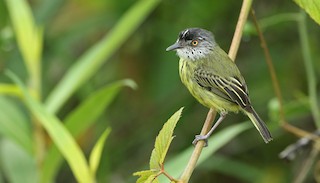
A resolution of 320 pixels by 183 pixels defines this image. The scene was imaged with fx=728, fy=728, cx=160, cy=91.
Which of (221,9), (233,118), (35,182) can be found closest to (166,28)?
(221,9)

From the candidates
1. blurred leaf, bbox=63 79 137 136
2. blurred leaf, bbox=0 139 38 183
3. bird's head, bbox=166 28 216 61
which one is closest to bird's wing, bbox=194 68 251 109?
bird's head, bbox=166 28 216 61

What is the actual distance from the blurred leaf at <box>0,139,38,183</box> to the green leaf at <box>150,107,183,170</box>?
1.88 meters

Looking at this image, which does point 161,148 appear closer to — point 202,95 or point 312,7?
point 312,7

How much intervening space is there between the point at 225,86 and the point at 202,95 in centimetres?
16

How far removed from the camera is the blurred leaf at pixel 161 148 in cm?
263

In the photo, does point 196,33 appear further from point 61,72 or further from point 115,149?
point 61,72

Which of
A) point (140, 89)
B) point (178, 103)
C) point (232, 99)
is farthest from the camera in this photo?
point (140, 89)

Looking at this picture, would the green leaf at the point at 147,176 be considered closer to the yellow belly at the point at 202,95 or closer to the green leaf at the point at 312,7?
the green leaf at the point at 312,7

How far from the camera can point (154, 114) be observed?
655 cm

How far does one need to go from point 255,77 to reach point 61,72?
76.6 inches

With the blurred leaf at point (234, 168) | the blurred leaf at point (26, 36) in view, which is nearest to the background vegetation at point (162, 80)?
the blurred leaf at point (234, 168)

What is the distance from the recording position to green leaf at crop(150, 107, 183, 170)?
2639 mm

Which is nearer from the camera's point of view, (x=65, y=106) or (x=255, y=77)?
(x=255, y=77)

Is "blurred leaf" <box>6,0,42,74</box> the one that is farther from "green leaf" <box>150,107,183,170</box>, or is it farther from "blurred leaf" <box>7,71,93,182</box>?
"green leaf" <box>150,107,183,170</box>
